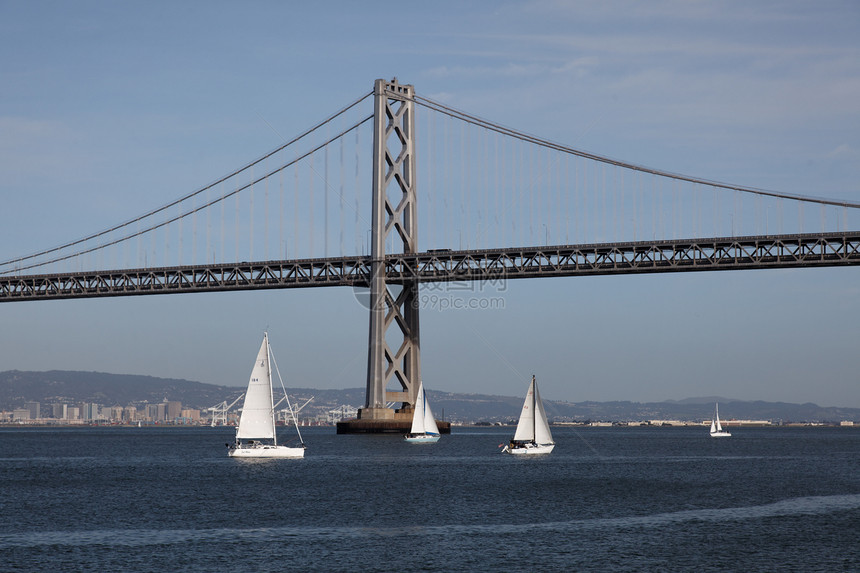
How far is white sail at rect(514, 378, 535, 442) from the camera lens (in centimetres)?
5934

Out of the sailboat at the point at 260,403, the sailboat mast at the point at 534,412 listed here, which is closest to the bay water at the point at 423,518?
the sailboat at the point at 260,403

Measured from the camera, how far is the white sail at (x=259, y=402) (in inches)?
2163

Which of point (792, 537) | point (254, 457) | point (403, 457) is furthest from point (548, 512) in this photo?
point (254, 457)

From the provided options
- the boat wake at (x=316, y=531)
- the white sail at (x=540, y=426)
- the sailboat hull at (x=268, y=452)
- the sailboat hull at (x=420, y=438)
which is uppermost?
the white sail at (x=540, y=426)

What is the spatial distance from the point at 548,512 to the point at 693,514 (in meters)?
4.29

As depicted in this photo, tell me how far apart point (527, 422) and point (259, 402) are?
15.3 meters

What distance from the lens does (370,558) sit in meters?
25.6

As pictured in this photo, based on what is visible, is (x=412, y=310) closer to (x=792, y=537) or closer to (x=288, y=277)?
(x=288, y=277)

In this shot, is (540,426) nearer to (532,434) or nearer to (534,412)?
(532,434)

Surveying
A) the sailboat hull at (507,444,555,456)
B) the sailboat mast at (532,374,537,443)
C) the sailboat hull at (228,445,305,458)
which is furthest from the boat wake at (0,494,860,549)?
the sailboat hull at (228,445,305,458)

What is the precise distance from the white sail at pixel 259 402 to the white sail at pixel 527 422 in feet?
43.6

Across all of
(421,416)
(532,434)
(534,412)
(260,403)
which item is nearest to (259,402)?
(260,403)

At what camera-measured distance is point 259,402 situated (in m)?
55.2

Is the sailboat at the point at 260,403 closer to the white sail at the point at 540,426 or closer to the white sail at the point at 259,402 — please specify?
the white sail at the point at 259,402
